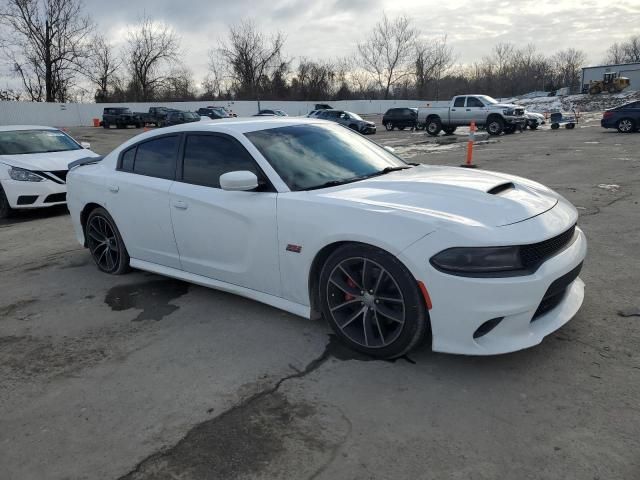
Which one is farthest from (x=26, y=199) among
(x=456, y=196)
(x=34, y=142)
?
(x=456, y=196)

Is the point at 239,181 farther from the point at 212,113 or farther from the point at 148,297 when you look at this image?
the point at 212,113

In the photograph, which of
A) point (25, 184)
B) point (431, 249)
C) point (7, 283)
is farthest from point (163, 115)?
point (431, 249)

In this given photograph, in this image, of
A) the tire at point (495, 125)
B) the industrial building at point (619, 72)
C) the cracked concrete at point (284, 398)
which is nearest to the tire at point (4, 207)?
the cracked concrete at point (284, 398)

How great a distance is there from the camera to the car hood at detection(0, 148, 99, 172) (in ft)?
26.8

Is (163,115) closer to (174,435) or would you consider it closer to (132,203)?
(132,203)

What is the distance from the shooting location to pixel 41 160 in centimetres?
840

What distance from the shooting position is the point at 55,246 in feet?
21.5

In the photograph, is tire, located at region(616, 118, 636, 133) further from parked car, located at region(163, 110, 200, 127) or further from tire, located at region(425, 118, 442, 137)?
parked car, located at region(163, 110, 200, 127)

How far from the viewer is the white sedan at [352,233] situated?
2.75 meters

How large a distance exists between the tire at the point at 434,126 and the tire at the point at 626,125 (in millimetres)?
7973

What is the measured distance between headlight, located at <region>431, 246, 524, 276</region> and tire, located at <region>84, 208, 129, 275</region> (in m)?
3.40

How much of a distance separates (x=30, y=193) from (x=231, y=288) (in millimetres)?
6018

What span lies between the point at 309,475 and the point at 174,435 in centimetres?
77

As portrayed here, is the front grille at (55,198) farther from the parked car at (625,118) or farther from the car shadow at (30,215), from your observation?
the parked car at (625,118)
